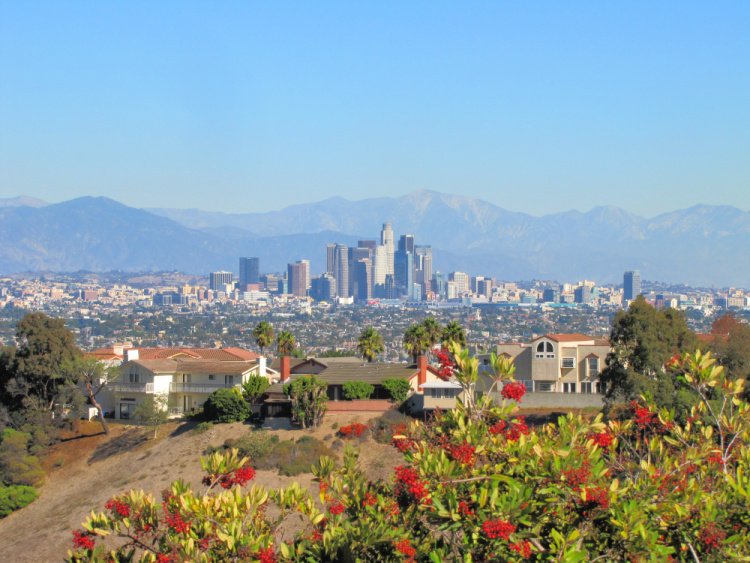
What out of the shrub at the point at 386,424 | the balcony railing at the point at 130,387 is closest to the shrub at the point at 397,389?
the shrub at the point at 386,424

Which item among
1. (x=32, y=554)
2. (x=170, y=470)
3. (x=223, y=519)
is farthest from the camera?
(x=170, y=470)

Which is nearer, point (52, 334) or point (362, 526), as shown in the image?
point (362, 526)

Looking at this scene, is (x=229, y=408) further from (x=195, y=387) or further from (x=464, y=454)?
(x=464, y=454)

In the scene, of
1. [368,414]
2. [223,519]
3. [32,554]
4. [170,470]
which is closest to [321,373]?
[368,414]

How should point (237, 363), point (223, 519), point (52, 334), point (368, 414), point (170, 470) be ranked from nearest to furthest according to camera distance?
point (223, 519) < point (170, 470) < point (368, 414) < point (52, 334) < point (237, 363)

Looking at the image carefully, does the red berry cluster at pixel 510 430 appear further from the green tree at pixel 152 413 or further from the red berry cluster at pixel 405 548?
the green tree at pixel 152 413

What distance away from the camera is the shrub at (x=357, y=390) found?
5638cm

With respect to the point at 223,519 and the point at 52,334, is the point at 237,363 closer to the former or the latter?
the point at 52,334

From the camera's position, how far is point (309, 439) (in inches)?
2060

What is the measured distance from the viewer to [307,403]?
53.8 meters

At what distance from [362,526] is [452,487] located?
5.74ft

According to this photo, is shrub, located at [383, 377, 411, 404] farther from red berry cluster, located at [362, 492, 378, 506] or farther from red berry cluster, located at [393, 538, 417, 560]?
red berry cluster, located at [393, 538, 417, 560]

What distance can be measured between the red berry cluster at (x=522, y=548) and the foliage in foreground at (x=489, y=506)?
1.2 inches

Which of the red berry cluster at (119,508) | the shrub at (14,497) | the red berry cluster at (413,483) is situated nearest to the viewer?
the red berry cluster at (413,483)
